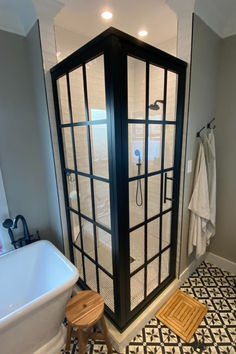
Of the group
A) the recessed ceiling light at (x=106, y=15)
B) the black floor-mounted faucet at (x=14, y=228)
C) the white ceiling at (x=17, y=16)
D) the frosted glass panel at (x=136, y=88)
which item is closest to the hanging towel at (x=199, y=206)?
the frosted glass panel at (x=136, y=88)

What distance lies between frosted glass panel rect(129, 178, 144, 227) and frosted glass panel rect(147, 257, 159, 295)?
0.52 m

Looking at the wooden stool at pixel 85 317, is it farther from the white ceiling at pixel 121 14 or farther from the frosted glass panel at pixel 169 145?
the white ceiling at pixel 121 14

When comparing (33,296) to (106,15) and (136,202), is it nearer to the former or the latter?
(136,202)

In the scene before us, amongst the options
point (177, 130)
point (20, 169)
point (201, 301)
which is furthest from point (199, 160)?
point (20, 169)

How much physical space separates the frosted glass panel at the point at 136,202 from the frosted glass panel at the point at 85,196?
14.5 inches

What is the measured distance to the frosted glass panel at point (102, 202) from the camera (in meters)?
1.24

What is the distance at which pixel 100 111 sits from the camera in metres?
1.15

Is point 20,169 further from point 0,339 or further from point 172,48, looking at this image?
point 172,48

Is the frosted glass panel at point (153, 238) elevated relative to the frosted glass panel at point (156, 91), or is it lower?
lower

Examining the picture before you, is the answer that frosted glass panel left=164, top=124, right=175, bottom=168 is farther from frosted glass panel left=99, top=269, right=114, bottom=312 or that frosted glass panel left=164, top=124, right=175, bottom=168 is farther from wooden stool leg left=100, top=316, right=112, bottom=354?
wooden stool leg left=100, top=316, right=112, bottom=354

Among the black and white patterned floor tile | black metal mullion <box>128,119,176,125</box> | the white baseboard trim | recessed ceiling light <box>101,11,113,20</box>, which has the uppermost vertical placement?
recessed ceiling light <box>101,11,113,20</box>

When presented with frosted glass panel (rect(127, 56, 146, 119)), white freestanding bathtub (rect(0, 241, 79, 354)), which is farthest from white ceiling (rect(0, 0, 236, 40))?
white freestanding bathtub (rect(0, 241, 79, 354))

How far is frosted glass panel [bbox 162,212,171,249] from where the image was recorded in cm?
162

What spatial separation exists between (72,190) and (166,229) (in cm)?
99
